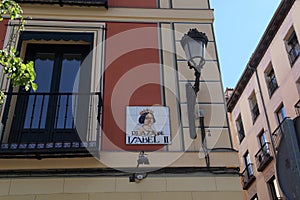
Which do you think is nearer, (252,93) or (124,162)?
(124,162)

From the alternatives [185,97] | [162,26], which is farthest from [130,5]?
[185,97]

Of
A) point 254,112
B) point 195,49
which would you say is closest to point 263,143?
point 254,112

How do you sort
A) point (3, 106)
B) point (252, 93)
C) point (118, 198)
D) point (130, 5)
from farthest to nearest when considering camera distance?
point (252, 93) → point (130, 5) → point (3, 106) → point (118, 198)

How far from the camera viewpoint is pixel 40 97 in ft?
21.2

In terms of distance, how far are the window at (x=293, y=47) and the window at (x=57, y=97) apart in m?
11.1

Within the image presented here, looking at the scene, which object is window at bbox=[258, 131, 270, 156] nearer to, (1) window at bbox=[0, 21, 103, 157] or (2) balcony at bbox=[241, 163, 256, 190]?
(2) balcony at bbox=[241, 163, 256, 190]

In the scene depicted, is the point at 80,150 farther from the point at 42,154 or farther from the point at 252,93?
the point at 252,93

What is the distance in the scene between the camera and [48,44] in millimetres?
7191

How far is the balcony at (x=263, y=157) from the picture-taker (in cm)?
1694

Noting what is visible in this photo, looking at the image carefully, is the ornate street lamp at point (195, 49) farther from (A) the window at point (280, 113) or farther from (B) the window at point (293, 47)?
(A) the window at point (280, 113)

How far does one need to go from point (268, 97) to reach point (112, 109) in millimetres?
13617

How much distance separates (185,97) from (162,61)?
889 mm

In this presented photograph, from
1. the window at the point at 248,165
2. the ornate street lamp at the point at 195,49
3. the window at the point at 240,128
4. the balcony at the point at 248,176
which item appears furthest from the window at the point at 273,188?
the ornate street lamp at the point at 195,49

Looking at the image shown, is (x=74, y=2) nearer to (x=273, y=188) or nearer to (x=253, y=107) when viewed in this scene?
(x=273, y=188)
